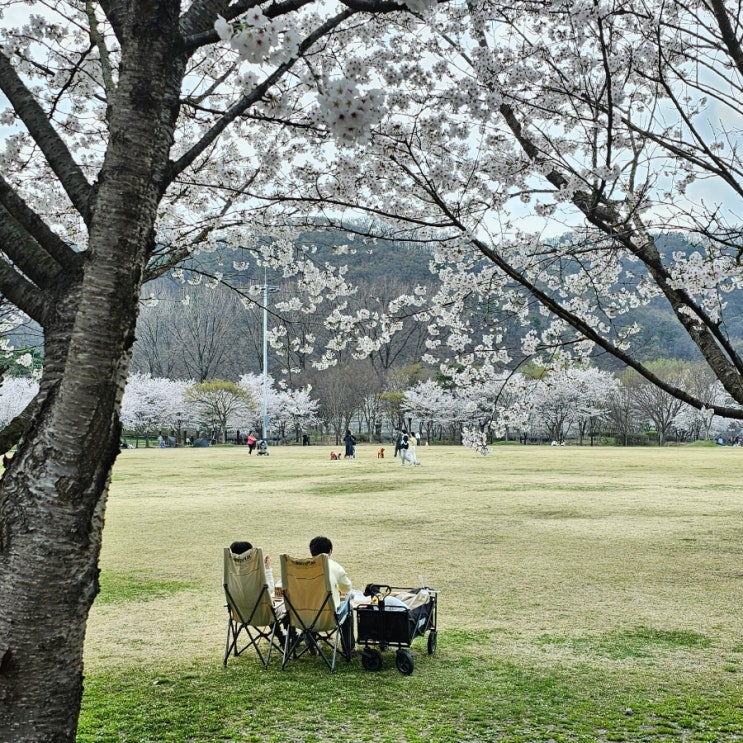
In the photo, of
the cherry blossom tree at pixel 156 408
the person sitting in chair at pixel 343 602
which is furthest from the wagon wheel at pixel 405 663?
the cherry blossom tree at pixel 156 408

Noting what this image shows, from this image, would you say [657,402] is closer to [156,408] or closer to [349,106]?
[156,408]

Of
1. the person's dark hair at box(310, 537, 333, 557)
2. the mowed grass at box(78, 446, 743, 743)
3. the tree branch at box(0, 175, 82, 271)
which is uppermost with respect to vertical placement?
the tree branch at box(0, 175, 82, 271)

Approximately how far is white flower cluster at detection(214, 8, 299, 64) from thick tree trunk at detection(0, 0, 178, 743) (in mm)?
557

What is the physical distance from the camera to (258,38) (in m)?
2.19

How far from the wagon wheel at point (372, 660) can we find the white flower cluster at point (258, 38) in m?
4.39

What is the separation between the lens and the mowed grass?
4477 millimetres

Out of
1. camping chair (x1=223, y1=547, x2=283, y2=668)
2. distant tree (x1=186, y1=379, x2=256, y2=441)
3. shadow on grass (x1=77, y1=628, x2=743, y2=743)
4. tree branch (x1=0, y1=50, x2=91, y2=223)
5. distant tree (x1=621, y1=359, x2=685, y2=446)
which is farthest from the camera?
distant tree (x1=621, y1=359, x2=685, y2=446)

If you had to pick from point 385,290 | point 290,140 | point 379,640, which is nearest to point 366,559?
point 379,640

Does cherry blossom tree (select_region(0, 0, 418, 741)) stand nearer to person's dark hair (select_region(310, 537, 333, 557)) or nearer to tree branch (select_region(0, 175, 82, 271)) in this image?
tree branch (select_region(0, 175, 82, 271))

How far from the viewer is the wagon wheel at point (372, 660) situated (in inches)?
214

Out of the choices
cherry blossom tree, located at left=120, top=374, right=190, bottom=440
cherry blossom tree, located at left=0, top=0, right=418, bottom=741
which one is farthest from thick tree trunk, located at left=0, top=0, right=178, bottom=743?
cherry blossom tree, located at left=120, top=374, right=190, bottom=440

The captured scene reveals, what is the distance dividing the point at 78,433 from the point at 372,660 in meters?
3.66

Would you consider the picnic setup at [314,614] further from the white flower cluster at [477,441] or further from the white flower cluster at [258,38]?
the white flower cluster at [258,38]

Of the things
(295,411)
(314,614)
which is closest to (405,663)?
(314,614)
